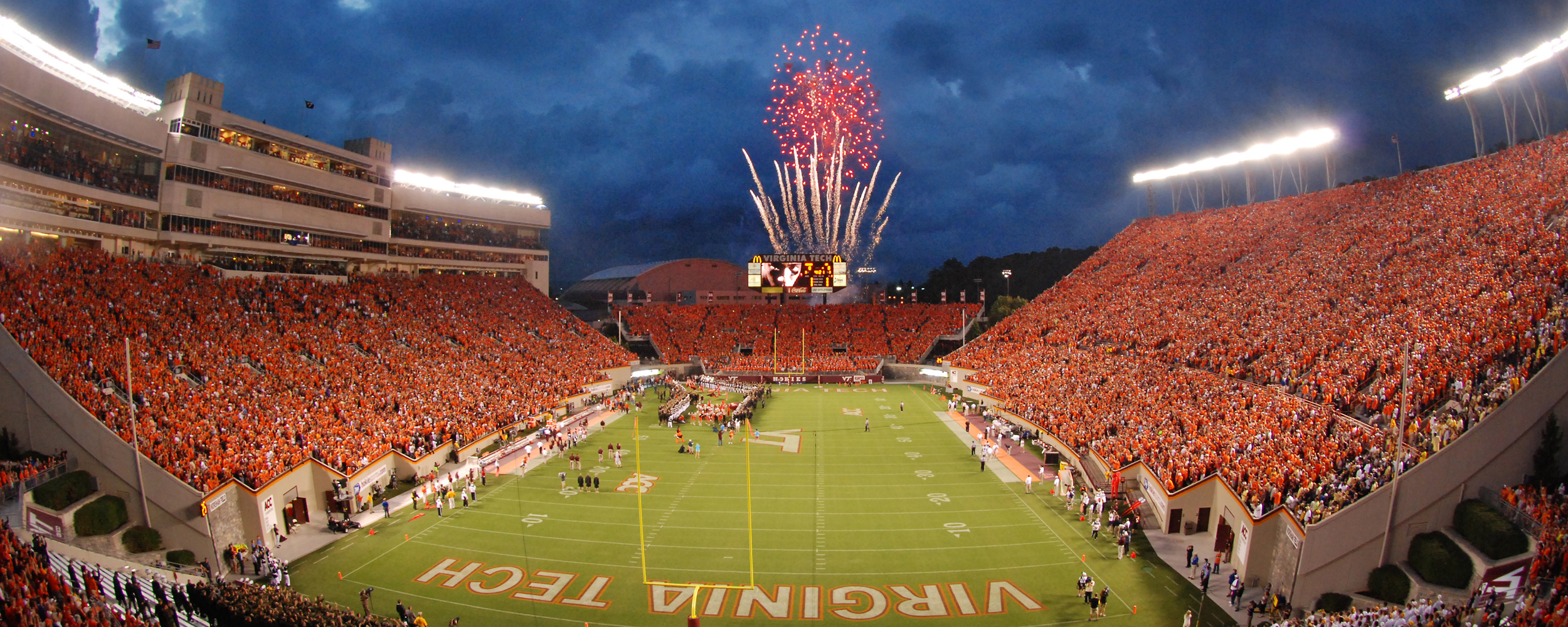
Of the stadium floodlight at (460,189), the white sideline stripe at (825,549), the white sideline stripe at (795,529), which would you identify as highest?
the stadium floodlight at (460,189)

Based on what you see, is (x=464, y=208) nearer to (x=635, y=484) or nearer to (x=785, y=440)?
(x=785, y=440)

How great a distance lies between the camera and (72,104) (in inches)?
1138

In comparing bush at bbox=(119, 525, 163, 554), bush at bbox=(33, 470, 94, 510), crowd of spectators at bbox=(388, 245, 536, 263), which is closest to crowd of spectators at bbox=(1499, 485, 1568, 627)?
bush at bbox=(119, 525, 163, 554)

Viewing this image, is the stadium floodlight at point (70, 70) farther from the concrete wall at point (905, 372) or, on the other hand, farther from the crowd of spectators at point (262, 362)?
the concrete wall at point (905, 372)

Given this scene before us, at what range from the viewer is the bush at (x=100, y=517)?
1797 centimetres

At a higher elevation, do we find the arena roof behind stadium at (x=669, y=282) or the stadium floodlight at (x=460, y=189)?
the stadium floodlight at (x=460, y=189)

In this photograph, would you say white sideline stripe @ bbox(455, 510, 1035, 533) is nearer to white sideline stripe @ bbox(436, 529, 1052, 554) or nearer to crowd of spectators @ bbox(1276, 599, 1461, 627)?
white sideline stripe @ bbox(436, 529, 1052, 554)

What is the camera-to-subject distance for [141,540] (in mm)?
18531

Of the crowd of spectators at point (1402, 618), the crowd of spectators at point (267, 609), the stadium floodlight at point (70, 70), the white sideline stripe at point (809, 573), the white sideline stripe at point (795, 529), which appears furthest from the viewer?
the stadium floodlight at point (70, 70)

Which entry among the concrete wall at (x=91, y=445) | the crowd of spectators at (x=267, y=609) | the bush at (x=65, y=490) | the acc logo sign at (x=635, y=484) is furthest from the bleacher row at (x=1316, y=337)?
the bush at (x=65, y=490)

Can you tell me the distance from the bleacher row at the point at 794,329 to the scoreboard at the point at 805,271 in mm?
8725

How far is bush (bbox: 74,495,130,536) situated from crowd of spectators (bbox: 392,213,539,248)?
122 feet

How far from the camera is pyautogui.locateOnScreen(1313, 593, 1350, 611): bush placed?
15812 mm

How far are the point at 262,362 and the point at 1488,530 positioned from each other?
37.4 m
